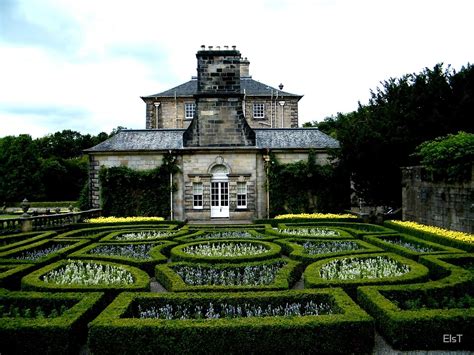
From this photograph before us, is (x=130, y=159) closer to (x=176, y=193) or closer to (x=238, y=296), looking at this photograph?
(x=176, y=193)

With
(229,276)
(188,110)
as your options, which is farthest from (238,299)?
(188,110)

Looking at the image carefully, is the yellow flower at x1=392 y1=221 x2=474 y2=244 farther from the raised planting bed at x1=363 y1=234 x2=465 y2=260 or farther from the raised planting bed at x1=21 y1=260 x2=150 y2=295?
the raised planting bed at x1=21 y1=260 x2=150 y2=295

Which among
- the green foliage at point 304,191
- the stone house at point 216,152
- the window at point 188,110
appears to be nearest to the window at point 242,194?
the stone house at point 216,152

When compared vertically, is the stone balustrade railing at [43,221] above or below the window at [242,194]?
below

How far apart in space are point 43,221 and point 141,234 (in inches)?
250

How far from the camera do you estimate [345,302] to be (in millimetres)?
7516

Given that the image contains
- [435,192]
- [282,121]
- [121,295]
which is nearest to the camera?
[121,295]

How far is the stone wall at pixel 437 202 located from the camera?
14453mm

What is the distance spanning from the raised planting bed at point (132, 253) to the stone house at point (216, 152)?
10.1m

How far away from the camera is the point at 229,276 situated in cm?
1023

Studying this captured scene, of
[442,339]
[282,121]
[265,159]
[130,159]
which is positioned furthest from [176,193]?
[442,339]

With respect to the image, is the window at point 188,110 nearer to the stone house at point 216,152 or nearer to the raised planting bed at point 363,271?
the stone house at point 216,152

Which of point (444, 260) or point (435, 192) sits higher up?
point (435, 192)

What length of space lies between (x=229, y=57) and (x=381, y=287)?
19885 mm
